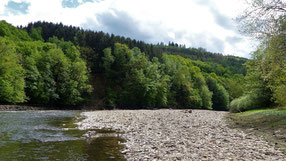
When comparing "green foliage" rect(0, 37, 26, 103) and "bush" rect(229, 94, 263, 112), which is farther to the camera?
"green foliage" rect(0, 37, 26, 103)

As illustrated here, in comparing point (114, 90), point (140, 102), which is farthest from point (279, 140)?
point (114, 90)

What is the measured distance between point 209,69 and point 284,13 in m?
173

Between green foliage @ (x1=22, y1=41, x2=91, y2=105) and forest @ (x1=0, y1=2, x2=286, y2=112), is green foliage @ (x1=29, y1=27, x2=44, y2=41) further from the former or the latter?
green foliage @ (x1=22, y1=41, x2=91, y2=105)

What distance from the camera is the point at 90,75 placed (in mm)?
89750

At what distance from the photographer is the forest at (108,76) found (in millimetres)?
35094

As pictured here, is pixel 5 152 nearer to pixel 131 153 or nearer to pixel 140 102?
pixel 131 153

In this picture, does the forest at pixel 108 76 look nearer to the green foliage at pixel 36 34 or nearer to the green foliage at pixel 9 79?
the green foliage at pixel 9 79

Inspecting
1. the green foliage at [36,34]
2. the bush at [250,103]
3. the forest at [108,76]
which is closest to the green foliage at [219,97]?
the forest at [108,76]

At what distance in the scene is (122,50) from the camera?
302ft

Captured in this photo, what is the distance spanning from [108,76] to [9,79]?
4807 cm

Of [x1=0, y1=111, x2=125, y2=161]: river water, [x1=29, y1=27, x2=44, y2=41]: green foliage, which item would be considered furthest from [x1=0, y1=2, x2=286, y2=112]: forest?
[x1=0, y1=111, x2=125, y2=161]: river water

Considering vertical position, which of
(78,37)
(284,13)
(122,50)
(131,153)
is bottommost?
(131,153)

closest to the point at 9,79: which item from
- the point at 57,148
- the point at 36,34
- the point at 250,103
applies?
the point at 57,148

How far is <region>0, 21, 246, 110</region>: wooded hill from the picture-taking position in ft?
166
